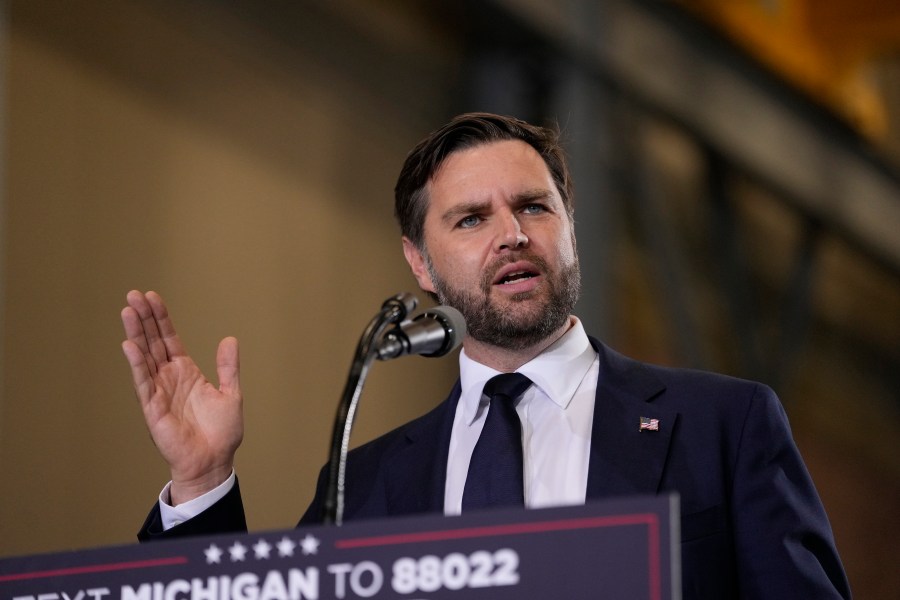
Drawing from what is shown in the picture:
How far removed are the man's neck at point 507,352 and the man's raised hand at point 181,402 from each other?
0.44 meters

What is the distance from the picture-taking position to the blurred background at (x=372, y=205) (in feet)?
12.6

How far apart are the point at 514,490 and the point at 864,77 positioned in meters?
5.51

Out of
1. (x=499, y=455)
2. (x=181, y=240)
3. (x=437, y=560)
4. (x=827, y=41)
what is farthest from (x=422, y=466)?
(x=827, y=41)

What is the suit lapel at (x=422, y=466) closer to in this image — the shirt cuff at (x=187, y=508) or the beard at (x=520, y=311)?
the beard at (x=520, y=311)

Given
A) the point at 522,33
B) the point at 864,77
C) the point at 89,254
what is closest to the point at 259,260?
the point at 89,254

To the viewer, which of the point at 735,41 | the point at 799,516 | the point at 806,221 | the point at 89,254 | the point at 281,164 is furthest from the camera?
the point at 806,221

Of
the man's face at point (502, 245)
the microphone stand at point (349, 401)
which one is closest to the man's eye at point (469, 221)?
the man's face at point (502, 245)

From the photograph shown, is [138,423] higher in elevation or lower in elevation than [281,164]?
lower

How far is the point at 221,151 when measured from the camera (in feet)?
14.8

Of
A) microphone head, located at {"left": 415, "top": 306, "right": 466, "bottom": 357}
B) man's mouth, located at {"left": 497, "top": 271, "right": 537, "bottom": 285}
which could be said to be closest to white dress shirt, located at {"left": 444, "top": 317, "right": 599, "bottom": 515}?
man's mouth, located at {"left": 497, "top": 271, "right": 537, "bottom": 285}

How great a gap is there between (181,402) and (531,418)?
585 mm

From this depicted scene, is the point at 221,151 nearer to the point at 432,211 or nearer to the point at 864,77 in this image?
the point at 432,211

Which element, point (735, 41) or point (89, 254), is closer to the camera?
point (89, 254)

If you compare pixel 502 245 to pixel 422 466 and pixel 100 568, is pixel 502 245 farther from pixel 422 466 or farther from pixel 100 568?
pixel 100 568
